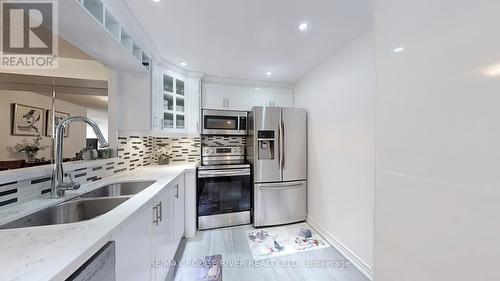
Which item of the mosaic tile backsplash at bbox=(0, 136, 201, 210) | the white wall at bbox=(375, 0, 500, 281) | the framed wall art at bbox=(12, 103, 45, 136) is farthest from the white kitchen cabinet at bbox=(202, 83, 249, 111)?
the white wall at bbox=(375, 0, 500, 281)

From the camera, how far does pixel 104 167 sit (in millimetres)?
1816

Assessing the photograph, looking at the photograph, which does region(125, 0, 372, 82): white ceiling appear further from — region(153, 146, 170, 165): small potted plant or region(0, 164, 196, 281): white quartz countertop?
region(0, 164, 196, 281): white quartz countertop

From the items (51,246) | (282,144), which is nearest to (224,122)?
(282,144)

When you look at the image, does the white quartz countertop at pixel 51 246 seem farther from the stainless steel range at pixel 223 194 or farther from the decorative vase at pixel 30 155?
the stainless steel range at pixel 223 194

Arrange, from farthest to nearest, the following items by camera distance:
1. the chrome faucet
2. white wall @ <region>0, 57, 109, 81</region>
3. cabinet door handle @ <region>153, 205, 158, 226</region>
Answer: white wall @ <region>0, 57, 109, 81</region> < cabinet door handle @ <region>153, 205, 158, 226</region> < the chrome faucet

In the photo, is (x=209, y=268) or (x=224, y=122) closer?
(x=209, y=268)

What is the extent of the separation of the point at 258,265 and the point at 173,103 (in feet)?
7.31

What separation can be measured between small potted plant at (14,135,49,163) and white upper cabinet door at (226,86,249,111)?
81.6 inches

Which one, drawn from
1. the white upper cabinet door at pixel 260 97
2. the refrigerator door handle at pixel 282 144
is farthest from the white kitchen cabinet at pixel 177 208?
the white upper cabinet door at pixel 260 97

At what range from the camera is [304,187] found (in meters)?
2.81

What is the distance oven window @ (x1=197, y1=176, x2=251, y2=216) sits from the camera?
2535 mm

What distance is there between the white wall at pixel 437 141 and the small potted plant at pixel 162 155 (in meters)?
2.72

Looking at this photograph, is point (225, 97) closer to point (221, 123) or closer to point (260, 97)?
point (221, 123)

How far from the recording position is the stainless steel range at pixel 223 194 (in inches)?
99.7
